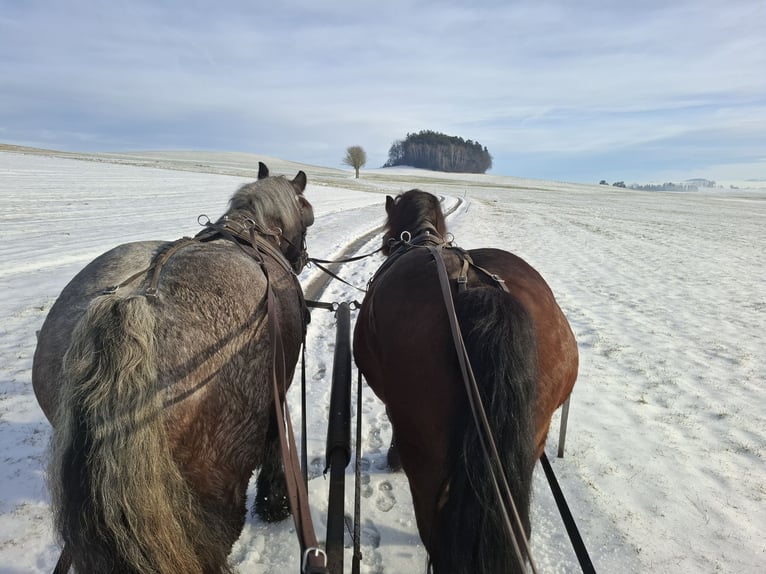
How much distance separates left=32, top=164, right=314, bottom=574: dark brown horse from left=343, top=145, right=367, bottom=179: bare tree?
68.4 meters

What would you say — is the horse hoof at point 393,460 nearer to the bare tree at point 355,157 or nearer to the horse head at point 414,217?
the horse head at point 414,217

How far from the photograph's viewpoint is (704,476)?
11.1 feet

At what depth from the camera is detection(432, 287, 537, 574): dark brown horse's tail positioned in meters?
1.73

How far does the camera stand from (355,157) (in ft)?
225

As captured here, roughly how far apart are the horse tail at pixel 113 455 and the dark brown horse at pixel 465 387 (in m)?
1.05

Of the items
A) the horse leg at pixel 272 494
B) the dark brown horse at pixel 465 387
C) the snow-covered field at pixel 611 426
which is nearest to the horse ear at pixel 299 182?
the dark brown horse at pixel 465 387

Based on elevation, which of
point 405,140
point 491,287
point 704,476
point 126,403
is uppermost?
point 405,140

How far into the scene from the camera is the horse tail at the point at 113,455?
1499mm

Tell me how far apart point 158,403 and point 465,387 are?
3.94 ft

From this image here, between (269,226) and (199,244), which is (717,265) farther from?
(199,244)

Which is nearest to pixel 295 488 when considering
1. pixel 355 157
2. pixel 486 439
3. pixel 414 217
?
pixel 486 439

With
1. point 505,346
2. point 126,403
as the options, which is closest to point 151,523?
point 126,403

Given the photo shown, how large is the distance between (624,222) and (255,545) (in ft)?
76.5

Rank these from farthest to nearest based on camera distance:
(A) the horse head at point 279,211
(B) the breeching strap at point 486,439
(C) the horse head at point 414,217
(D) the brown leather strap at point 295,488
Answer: (C) the horse head at point 414,217 → (A) the horse head at point 279,211 → (B) the breeching strap at point 486,439 → (D) the brown leather strap at point 295,488
